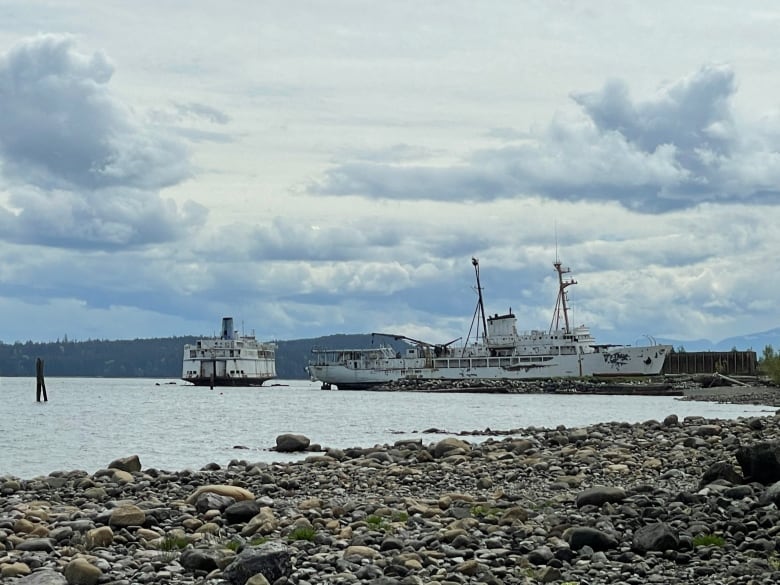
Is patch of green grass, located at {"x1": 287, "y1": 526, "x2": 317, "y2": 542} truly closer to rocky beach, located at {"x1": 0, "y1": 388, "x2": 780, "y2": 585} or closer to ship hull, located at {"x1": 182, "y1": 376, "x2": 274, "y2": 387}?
rocky beach, located at {"x1": 0, "y1": 388, "x2": 780, "y2": 585}

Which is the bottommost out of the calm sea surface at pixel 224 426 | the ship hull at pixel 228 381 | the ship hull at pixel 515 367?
the calm sea surface at pixel 224 426

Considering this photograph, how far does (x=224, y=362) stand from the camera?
148 metres

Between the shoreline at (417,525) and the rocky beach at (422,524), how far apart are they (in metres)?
0.03

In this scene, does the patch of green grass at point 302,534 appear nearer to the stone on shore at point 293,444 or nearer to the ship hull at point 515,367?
the stone on shore at point 293,444

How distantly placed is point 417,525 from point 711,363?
118 metres

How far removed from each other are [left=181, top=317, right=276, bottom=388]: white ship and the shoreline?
416 ft

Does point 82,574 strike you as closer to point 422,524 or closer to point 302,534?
point 302,534

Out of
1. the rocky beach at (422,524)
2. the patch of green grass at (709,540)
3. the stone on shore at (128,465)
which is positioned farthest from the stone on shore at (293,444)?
the patch of green grass at (709,540)

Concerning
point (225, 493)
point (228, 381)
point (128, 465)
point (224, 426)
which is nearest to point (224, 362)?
point (228, 381)

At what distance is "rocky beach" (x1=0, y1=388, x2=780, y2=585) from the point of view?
10914mm

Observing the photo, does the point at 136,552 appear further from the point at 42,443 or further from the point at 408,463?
the point at 42,443

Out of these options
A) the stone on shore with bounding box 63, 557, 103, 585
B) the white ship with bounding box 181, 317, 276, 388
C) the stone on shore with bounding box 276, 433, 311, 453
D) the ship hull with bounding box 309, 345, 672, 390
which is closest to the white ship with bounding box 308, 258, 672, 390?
the ship hull with bounding box 309, 345, 672, 390

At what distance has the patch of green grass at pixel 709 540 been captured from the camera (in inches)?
446

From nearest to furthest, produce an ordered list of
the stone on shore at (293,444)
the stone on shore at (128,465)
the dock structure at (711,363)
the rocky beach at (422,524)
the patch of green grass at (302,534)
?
1. the rocky beach at (422,524)
2. the patch of green grass at (302,534)
3. the stone on shore at (128,465)
4. the stone on shore at (293,444)
5. the dock structure at (711,363)
